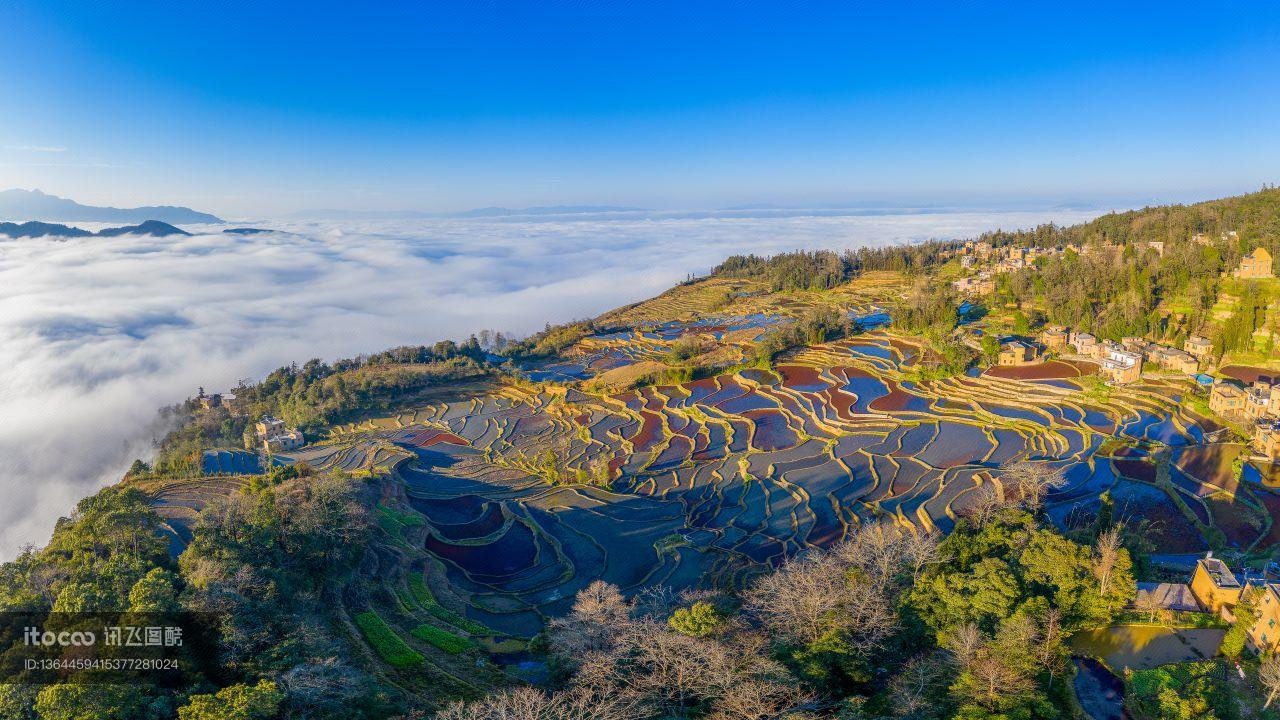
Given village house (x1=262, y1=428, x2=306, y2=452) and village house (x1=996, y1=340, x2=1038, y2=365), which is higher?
village house (x1=996, y1=340, x2=1038, y2=365)

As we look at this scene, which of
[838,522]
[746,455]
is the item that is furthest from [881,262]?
[838,522]

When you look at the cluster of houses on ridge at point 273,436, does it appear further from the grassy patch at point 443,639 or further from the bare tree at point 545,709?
the bare tree at point 545,709

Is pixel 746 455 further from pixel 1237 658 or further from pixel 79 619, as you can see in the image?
pixel 79 619

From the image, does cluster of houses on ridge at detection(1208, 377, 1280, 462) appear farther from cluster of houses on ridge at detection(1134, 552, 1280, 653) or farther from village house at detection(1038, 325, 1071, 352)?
cluster of houses on ridge at detection(1134, 552, 1280, 653)

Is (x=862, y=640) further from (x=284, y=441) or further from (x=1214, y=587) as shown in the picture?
(x=284, y=441)

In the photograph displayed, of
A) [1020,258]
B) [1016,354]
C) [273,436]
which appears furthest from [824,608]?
[1020,258]

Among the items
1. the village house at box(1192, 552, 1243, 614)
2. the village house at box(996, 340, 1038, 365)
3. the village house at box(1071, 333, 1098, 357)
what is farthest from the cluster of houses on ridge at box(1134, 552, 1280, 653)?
the village house at box(1071, 333, 1098, 357)
